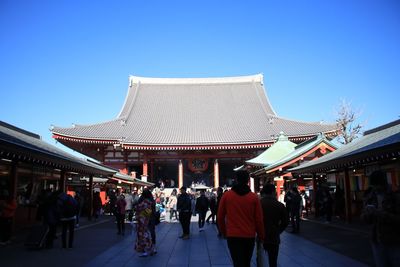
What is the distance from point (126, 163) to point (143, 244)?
21744 mm

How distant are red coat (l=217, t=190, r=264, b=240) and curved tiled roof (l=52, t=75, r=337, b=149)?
23466mm

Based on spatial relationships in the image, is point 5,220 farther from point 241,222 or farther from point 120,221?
point 241,222

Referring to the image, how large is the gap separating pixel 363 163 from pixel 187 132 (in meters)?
20.2

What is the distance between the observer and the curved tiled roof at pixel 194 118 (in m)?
28.6

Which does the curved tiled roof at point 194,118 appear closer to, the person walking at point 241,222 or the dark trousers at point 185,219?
the dark trousers at point 185,219

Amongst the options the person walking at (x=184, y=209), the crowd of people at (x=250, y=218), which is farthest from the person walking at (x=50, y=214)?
the person walking at (x=184, y=209)

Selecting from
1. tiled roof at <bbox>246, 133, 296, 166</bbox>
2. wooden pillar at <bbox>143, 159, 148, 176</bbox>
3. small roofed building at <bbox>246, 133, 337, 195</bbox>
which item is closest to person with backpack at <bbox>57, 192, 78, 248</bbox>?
small roofed building at <bbox>246, 133, 337, 195</bbox>

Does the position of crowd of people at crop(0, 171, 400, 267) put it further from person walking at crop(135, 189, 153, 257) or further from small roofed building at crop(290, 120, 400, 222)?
small roofed building at crop(290, 120, 400, 222)

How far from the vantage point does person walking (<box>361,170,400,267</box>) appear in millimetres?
3930

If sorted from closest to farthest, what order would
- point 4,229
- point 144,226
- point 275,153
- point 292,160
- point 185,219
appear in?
1. point 144,226
2. point 4,229
3. point 185,219
4. point 292,160
5. point 275,153

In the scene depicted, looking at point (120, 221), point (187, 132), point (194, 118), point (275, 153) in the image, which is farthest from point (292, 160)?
point (194, 118)

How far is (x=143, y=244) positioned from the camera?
328 inches

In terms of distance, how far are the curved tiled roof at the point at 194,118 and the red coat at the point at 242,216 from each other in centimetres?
2347

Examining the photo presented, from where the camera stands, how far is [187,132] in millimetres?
31469
